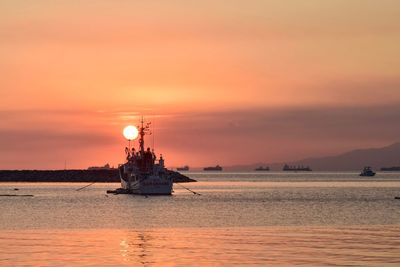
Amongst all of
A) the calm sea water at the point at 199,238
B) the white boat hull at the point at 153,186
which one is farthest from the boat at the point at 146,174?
the calm sea water at the point at 199,238

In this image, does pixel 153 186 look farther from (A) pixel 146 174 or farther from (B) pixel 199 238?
(B) pixel 199 238

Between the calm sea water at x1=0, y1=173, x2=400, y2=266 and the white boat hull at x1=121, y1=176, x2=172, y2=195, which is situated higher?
the white boat hull at x1=121, y1=176, x2=172, y2=195

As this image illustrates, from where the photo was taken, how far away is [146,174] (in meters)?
152

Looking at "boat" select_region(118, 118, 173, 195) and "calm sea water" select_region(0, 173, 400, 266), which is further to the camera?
"boat" select_region(118, 118, 173, 195)

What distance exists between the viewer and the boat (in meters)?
150

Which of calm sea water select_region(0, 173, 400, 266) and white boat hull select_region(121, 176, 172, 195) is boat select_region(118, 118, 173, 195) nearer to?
white boat hull select_region(121, 176, 172, 195)

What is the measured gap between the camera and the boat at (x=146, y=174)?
150 metres

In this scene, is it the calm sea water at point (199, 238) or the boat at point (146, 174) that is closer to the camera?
the calm sea water at point (199, 238)

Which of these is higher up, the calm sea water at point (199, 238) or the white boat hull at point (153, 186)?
the white boat hull at point (153, 186)

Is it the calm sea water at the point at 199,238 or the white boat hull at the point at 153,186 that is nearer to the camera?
the calm sea water at the point at 199,238

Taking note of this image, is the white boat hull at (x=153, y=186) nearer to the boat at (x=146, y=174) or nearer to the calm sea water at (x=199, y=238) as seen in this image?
the boat at (x=146, y=174)

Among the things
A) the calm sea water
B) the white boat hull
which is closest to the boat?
the white boat hull

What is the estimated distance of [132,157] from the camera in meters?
158

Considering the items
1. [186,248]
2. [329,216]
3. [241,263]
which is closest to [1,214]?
[329,216]
